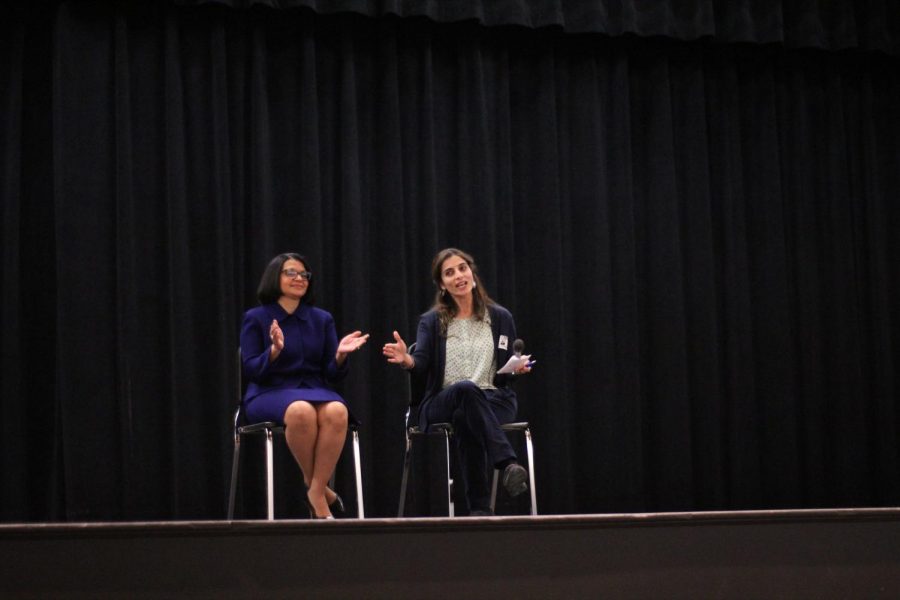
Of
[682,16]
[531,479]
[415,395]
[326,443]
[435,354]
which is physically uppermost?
[682,16]

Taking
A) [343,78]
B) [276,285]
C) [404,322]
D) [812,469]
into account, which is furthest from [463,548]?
[812,469]

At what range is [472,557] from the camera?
5.20 ft

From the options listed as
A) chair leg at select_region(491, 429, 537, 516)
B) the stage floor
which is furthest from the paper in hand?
the stage floor

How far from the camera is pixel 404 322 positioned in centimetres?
450

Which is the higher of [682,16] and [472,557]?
[682,16]

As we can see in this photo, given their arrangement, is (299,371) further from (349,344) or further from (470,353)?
(470,353)

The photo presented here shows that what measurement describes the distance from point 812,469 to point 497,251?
189cm

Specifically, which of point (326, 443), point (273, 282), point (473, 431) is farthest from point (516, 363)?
point (273, 282)

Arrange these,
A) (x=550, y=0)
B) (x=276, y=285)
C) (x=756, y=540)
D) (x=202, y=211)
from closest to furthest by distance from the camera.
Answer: (x=756, y=540), (x=276, y=285), (x=202, y=211), (x=550, y=0)

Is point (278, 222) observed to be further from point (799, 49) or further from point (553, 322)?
point (799, 49)

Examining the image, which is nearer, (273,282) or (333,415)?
(333,415)

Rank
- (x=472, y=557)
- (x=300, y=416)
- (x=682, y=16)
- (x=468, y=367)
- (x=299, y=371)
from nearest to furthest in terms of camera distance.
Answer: (x=472, y=557), (x=300, y=416), (x=299, y=371), (x=468, y=367), (x=682, y=16)

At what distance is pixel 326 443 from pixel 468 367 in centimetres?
60

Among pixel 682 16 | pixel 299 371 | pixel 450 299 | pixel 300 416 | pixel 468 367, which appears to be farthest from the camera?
pixel 682 16
